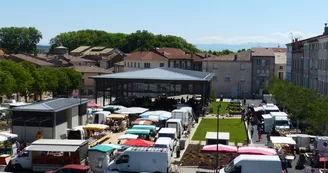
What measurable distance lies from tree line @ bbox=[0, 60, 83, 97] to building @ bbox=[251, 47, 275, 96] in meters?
28.7

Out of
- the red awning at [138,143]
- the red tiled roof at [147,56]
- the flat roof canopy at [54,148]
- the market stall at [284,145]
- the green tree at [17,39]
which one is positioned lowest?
the market stall at [284,145]

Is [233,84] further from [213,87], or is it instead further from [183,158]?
[183,158]

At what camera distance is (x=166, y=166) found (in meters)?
24.9

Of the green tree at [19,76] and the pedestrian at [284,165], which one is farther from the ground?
the green tree at [19,76]

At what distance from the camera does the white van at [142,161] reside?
81.8 ft

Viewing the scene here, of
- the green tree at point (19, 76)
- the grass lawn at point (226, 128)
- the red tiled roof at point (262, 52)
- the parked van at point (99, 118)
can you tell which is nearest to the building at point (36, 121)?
the parked van at point (99, 118)

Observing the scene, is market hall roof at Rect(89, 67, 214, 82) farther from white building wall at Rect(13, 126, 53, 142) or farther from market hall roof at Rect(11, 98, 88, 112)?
white building wall at Rect(13, 126, 53, 142)

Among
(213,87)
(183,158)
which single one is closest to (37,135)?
(183,158)

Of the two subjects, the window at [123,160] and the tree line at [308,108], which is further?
the tree line at [308,108]

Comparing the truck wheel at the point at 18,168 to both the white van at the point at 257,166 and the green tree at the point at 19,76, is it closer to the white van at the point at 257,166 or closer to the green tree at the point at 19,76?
the white van at the point at 257,166

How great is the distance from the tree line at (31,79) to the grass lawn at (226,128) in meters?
21.7

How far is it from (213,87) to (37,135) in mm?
51991

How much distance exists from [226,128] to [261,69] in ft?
130

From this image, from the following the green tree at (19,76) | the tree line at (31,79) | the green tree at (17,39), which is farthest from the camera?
the green tree at (17,39)
